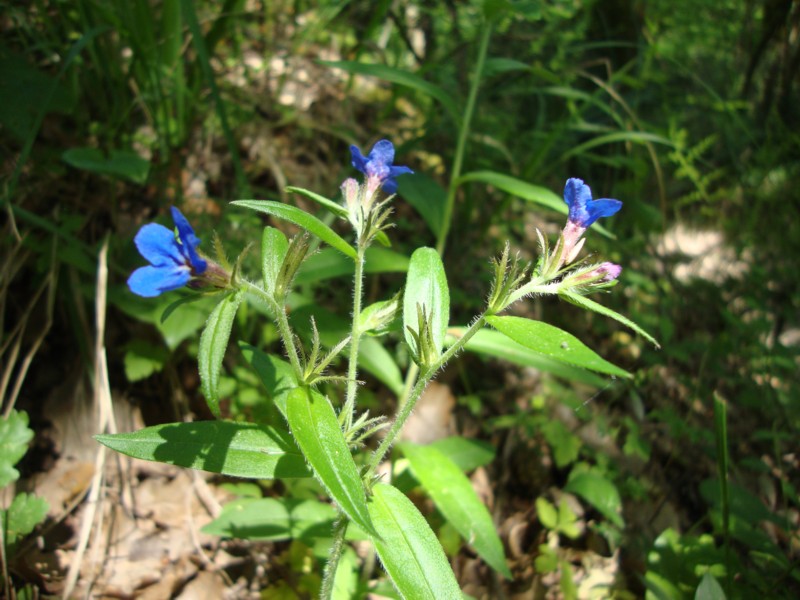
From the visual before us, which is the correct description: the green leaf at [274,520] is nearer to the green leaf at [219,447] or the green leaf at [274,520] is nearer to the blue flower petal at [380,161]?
the green leaf at [219,447]

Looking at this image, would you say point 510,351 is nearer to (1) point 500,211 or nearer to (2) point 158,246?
(1) point 500,211

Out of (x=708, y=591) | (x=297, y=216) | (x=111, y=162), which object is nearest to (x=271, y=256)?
(x=297, y=216)

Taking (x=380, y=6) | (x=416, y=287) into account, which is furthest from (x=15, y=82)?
(x=416, y=287)

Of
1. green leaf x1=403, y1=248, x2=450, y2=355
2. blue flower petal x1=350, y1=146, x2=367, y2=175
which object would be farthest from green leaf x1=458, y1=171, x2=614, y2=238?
blue flower petal x1=350, y1=146, x2=367, y2=175

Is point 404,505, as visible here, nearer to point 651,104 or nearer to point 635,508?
point 635,508

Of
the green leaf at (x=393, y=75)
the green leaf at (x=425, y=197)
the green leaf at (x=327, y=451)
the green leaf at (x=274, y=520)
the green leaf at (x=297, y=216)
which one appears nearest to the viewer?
the green leaf at (x=327, y=451)

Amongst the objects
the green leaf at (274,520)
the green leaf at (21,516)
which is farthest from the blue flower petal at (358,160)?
the green leaf at (21,516)

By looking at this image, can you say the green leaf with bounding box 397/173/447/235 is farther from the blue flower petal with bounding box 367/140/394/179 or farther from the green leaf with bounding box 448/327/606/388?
the blue flower petal with bounding box 367/140/394/179
